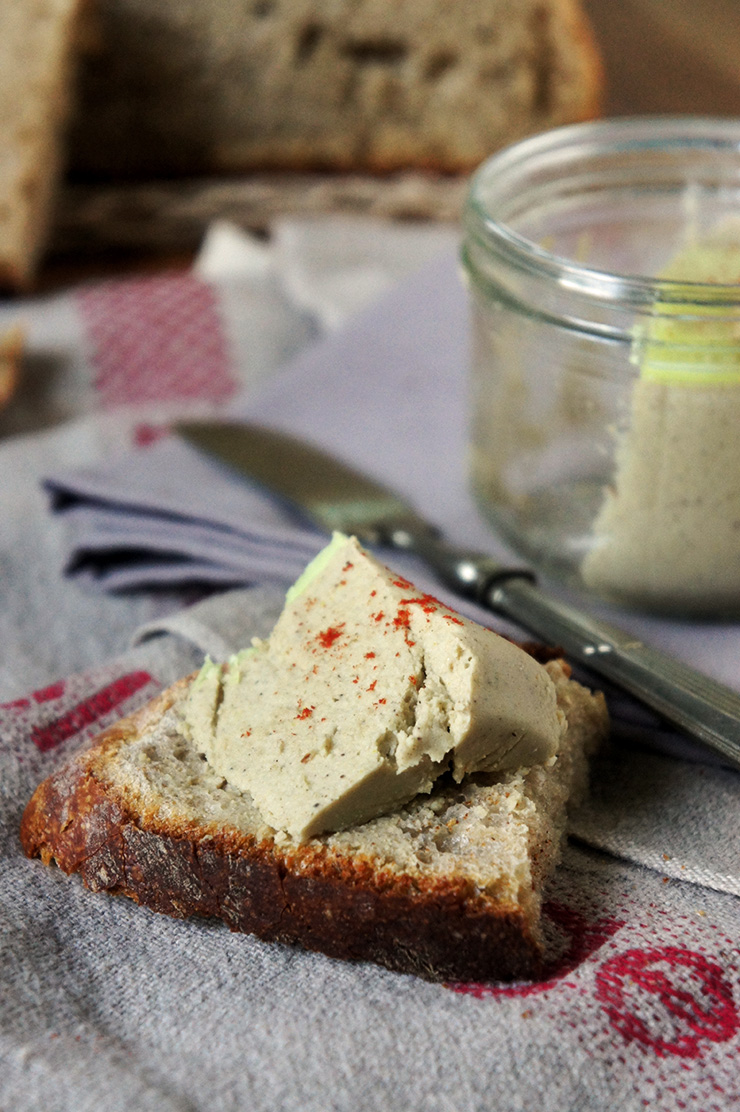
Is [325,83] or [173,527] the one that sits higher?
[325,83]

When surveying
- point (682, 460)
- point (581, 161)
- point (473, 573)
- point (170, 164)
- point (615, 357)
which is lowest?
point (473, 573)

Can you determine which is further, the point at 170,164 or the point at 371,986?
the point at 170,164

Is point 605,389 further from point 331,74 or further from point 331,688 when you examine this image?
point 331,74

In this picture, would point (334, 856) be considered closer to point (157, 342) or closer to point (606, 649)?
point (606, 649)

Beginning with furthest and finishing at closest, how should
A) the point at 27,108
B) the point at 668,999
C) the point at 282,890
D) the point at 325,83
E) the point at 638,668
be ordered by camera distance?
the point at 325,83
the point at 27,108
the point at 638,668
the point at 282,890
the point at 668,999

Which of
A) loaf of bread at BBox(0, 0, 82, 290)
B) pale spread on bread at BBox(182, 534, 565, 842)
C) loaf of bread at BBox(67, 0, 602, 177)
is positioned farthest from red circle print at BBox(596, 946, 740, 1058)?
loaf of bread at BBox(67, 0, 602, 177)

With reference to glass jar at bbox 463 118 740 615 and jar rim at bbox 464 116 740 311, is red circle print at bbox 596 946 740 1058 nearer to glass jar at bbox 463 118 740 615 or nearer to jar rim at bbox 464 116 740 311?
glass jar at bbox 463 118 740 615

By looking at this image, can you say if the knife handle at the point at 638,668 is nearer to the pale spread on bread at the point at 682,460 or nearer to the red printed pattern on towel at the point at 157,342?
the pale spread on bread at the point at 682,460

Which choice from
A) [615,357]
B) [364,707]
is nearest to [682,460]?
[615,357]
